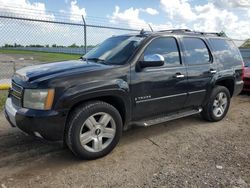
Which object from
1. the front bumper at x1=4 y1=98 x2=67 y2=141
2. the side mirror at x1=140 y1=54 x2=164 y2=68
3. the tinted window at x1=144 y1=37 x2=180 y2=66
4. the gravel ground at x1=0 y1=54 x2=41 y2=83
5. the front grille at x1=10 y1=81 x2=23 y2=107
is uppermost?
the tinted window at x1=144 y1=37 x2=180 y2=66

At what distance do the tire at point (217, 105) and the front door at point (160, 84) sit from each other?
922 mm

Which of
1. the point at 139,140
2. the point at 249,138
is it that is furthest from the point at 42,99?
the point at 249,138

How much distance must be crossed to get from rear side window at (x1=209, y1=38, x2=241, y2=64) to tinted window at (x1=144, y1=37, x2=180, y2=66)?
48.7 inches

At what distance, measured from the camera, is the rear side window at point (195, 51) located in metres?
5.43

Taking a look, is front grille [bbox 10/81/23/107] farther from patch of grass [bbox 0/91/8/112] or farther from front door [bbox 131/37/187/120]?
patch of grass [bbox 0/91/8/112]

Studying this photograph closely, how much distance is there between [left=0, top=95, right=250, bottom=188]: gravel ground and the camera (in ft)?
11.9

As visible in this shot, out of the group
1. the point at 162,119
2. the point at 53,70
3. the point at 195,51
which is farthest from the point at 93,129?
the point at 195,51

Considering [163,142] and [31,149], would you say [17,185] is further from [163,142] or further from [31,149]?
[163,142]

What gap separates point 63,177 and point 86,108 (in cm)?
94

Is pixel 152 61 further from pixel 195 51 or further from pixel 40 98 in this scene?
pixel 40 98

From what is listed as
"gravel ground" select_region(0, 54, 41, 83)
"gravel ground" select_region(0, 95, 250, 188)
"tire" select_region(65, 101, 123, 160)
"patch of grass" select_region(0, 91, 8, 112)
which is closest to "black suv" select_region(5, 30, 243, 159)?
"tire" select_region(65, 101, 123, 160)

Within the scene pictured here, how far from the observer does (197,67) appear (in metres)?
5.52

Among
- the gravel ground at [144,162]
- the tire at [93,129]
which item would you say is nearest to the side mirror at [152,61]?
the tire at [93,129]

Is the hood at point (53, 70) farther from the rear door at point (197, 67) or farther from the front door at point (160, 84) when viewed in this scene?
the rear door at point (197, 67)
